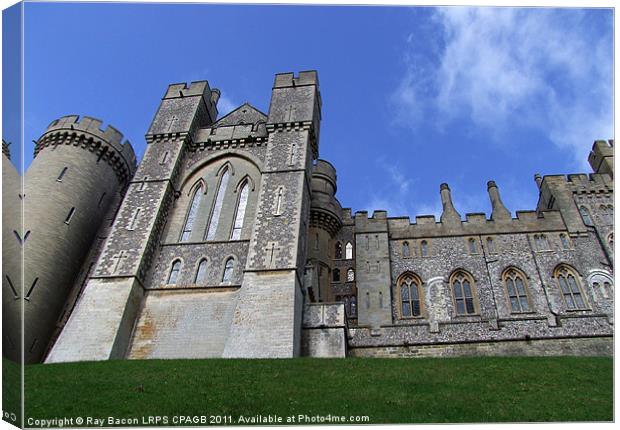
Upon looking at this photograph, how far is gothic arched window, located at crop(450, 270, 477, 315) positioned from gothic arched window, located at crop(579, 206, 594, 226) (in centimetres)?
688

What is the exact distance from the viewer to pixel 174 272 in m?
18.7

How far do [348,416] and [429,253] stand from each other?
17.4 meters

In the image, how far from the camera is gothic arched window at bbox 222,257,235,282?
59.4ft

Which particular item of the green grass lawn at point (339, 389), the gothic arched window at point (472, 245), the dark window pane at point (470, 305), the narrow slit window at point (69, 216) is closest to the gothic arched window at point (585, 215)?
the gothic arched window at point (472, 245)

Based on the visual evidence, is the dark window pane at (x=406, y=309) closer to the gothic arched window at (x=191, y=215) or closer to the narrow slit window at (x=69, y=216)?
the gothic arched window at (x=191, y=215)

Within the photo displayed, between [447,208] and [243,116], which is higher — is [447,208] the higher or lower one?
the lower one

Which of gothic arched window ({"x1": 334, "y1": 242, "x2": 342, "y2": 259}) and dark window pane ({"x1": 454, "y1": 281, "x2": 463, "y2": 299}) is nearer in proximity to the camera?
dark window pane ({"x1": 454, "y1": 281, "x2": 463, "y2": 299})

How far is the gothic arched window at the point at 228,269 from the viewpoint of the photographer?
1811 cm

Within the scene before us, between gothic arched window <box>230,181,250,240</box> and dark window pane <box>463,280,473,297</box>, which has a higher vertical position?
gothic arched window <box>230,181,250,240</box>

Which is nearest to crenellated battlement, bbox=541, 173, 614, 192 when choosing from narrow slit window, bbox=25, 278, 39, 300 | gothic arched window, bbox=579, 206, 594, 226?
gothic arched window, bbox=579, 206, 594, 226

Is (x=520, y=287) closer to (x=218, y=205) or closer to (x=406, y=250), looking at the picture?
(x=406, y=250)

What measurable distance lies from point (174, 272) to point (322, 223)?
338 inches

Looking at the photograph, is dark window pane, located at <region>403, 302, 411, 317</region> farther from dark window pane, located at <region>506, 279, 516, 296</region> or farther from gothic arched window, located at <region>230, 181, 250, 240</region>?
gothic arched window, located at <region>230, 181, 250, 240</region>

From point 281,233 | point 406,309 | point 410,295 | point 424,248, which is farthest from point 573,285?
point 281,233
